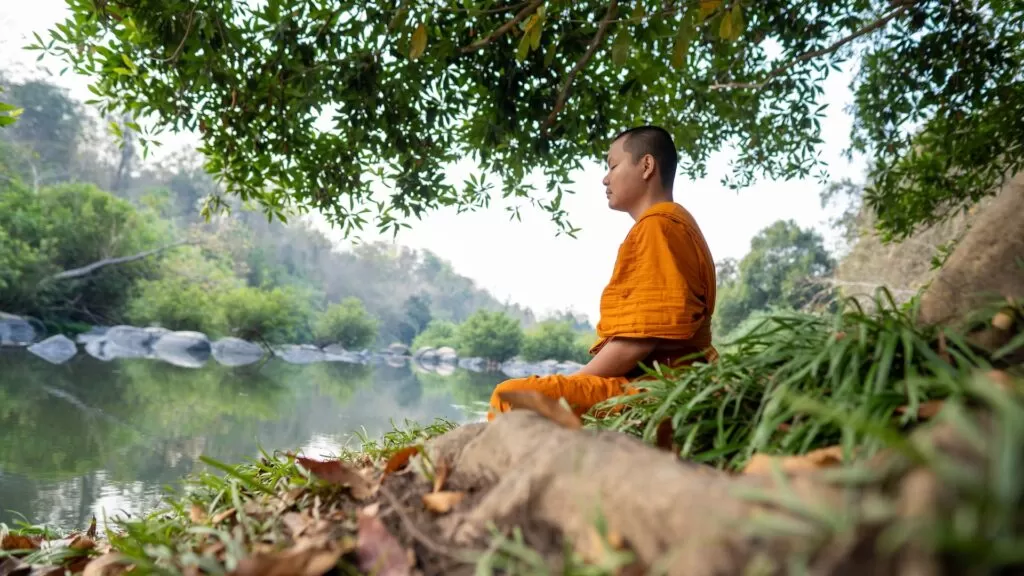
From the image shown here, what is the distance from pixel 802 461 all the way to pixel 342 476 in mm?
874

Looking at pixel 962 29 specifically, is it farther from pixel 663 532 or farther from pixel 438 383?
pixel 438 383

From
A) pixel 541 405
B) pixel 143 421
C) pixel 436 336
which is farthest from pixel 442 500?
pixel 436 336

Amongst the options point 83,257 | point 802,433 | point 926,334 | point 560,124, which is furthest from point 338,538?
point 83,257

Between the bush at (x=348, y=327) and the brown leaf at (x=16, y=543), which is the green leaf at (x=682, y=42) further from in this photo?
the bush at (x=348, y=327)

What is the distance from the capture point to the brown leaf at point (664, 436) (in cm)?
139

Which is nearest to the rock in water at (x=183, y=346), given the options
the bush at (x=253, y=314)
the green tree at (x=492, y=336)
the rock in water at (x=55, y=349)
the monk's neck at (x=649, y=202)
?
the bush at (x=253, y=314)

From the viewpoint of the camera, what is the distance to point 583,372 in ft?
7.05

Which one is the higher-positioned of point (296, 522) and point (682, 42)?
point (682, 42)

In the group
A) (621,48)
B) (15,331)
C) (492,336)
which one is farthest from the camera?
(492,336)

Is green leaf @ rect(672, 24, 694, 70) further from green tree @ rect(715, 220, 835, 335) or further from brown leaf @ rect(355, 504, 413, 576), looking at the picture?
green tree @ rect(715, 220, 835, 335)

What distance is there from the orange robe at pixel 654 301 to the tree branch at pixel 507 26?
111 cm

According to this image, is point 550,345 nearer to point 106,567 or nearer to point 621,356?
point 621,356

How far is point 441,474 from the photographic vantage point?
1.12 m

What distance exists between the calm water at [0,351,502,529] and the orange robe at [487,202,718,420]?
844mm
